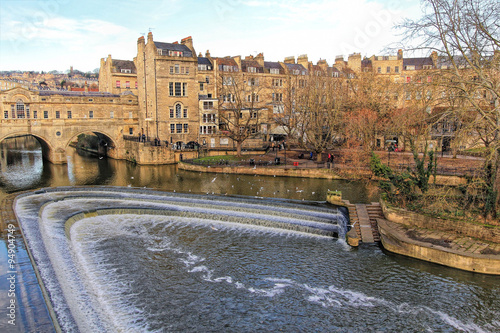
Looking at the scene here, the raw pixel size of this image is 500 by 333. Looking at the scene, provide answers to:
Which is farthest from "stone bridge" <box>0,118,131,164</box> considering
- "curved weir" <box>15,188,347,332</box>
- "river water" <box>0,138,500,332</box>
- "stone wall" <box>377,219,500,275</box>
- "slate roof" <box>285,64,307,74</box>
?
"stone wall" <box>377,219,500,275</box>

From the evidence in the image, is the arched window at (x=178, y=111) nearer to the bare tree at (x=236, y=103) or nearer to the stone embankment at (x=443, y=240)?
the bare tree at (x=236, y=103)

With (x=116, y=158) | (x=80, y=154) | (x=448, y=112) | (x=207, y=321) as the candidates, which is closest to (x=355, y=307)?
(x=207, y=321)

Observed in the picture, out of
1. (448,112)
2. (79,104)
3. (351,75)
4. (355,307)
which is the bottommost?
(355,307)

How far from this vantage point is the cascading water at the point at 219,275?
43.3 feet

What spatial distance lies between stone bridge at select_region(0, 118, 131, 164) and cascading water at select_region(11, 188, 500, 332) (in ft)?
86.2

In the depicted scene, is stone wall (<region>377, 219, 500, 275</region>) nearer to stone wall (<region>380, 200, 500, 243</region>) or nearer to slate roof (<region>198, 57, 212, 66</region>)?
stone wall (<region>380, 200, 500, 243</region>)

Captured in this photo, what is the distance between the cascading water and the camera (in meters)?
13.2

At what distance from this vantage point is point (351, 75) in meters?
73.2

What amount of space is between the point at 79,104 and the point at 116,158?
350 inches

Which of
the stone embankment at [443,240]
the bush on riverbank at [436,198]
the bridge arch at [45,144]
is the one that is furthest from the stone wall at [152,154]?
the stone embankment at [443,240]

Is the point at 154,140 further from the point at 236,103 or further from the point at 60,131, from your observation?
the point at 236,103

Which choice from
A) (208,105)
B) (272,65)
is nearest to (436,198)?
(208,105)

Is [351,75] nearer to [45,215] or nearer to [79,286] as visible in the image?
[45,215]

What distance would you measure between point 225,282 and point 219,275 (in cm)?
67
